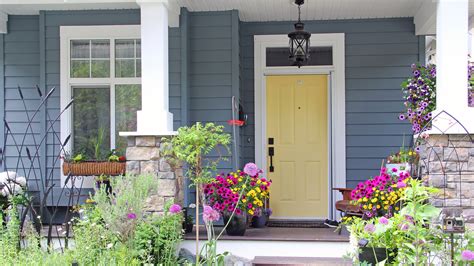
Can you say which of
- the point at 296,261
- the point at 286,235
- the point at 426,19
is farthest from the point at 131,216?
the point at 426,19

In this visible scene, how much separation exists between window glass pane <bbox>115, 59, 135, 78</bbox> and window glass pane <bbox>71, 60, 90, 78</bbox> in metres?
0.33

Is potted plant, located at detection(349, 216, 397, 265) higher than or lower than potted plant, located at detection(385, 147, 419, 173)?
lower

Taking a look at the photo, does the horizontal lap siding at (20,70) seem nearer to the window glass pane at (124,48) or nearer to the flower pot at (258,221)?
the window glass pane at (124,48)

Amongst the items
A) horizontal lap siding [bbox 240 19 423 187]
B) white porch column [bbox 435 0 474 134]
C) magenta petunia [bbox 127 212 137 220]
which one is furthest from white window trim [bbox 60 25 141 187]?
white porch column [bbox 435 0 474 134]

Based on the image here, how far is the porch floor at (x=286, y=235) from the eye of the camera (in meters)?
4.61

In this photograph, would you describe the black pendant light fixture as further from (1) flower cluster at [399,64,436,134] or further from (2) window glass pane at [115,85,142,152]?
(2) window glass pane at [115,85,142,152]

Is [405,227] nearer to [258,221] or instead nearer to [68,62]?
[258,221]

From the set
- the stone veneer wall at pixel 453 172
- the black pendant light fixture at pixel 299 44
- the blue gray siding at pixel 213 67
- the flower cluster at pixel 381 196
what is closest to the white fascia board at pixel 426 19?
the black pendant light fixture at pixel 299 44

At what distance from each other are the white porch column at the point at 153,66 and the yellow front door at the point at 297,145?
1.89 m

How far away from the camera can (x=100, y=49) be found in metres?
6.01

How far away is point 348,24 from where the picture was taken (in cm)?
609

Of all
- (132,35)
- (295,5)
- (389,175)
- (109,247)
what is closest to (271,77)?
(295,5)

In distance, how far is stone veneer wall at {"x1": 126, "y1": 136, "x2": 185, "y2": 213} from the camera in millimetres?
4609

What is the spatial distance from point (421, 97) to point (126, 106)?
10.1 feet
